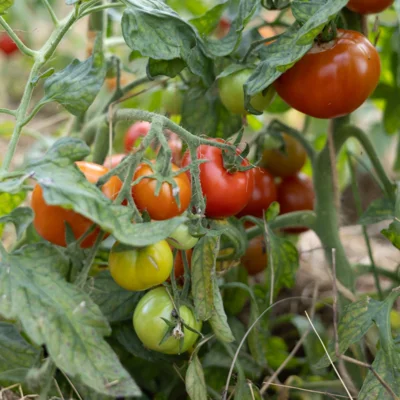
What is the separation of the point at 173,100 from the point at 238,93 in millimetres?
307

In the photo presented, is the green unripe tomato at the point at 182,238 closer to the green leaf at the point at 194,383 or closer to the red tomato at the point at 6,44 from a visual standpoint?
the green leaf at the point at 194,383

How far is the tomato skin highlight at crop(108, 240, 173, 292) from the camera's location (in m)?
0.70

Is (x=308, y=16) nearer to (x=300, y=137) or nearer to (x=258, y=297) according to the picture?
(x=300, y=137)

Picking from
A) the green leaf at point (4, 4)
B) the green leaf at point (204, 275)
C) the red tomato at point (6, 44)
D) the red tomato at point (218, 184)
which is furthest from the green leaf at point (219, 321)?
the red tomato at point (6, 44)

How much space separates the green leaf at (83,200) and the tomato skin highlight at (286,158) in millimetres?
583

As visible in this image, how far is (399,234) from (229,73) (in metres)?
0.35

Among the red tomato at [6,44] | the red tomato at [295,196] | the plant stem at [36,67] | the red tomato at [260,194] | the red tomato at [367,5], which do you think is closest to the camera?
the plant stem at [36,67]

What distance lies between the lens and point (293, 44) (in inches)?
31.4

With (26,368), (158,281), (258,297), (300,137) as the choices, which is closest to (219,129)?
(300,137)

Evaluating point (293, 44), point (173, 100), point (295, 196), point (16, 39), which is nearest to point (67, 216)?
point (16, 39)

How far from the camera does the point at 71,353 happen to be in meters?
0.62

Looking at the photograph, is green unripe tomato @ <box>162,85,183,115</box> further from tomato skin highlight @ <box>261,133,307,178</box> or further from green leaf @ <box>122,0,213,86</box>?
green leaf @ <box>122,0,213,86</box>

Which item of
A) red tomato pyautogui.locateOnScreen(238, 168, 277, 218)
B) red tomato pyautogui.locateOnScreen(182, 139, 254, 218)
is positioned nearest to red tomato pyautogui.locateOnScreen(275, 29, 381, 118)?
red tomato pyautogui.locateOnScreen(182, 139, 254, 218)

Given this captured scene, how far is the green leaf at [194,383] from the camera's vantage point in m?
0.78
